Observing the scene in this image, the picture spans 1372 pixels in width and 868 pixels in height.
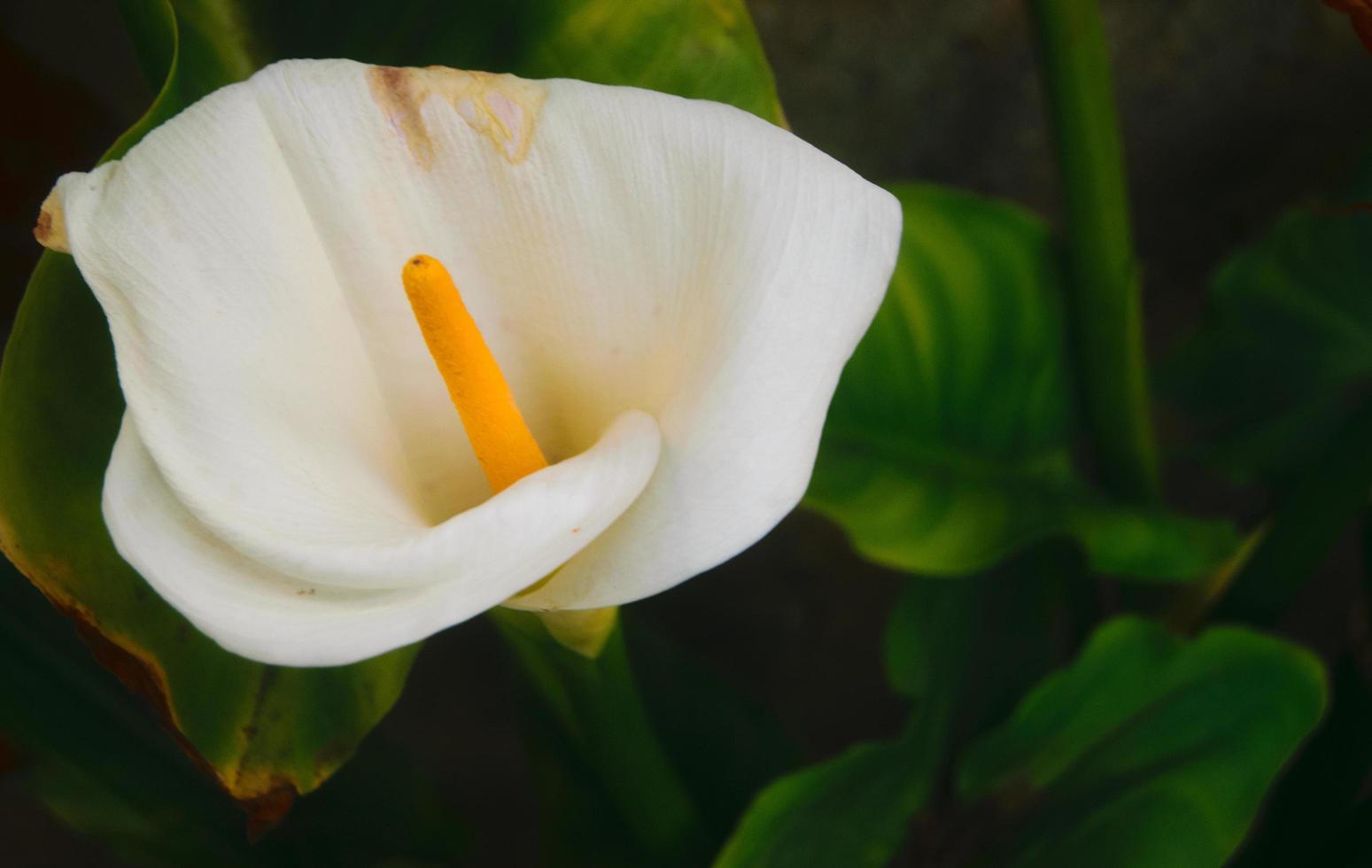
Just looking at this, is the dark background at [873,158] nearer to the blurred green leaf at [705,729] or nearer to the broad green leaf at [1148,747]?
the blurred green leaf at [705,729]

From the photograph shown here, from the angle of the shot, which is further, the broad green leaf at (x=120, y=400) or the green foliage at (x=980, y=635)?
the green foliage at (x=980, y=635)

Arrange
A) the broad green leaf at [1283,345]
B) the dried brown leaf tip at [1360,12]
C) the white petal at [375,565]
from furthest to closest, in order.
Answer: the broad green leaf at [1283,345] < the dried brown leaf tip at [1360,12] < the white petal at [375,565]

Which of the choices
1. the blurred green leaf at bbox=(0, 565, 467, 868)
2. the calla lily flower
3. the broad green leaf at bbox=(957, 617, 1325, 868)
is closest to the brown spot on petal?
the calla lily flower

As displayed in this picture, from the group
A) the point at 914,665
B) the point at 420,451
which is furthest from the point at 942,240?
the point at 420,451

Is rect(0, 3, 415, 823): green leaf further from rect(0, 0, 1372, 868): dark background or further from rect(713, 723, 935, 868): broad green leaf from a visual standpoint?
rect(0, 0, 1372, 868): dark background

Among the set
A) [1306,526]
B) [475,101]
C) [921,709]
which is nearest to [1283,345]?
[1306,526]

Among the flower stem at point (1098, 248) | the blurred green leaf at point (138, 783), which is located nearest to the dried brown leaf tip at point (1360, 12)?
the flower stem at point (1098, 248)

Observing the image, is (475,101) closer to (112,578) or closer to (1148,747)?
(112,578)
